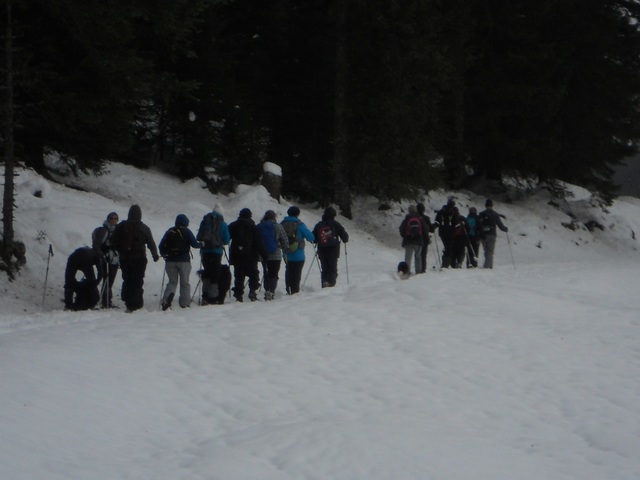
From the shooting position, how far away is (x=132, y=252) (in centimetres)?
1351

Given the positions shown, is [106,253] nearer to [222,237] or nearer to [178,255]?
[178,255]

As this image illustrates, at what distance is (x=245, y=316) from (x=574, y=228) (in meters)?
23.5

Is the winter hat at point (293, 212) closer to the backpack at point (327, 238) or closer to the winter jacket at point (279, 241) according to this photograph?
the winter jacket at point (279, 241)

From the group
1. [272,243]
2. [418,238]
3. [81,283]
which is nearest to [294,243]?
[272,243]

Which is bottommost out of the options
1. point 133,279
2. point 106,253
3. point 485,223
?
point 133,279

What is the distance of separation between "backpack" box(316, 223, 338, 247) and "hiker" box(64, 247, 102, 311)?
14.1 ft

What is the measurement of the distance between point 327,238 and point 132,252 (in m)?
4.16

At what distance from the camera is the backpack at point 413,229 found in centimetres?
1845

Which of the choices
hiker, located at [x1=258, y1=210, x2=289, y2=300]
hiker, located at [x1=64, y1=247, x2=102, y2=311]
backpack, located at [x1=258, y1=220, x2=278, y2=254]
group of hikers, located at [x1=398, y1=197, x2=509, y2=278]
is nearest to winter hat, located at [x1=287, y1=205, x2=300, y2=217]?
hiker, located at [x1=258, y1=210, x2=289, y2=300]

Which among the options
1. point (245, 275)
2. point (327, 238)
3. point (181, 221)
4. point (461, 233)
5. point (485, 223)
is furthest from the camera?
point (485, 223)

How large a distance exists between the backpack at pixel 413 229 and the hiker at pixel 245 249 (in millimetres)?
4746

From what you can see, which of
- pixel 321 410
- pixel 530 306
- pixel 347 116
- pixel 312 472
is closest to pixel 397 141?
pixel 347 116

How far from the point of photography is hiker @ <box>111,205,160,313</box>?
13.5 m

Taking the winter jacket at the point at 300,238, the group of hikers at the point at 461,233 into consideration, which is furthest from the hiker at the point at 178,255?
the group of hikers at the point at 461,233
